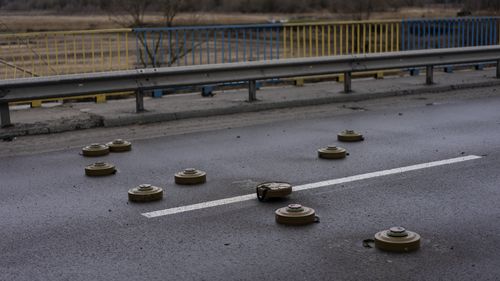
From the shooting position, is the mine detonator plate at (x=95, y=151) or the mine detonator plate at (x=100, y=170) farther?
the mine detonator plate at (x=95, y=151)

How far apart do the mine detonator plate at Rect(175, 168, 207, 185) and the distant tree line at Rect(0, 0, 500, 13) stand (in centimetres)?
1218

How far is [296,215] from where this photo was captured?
234 inches

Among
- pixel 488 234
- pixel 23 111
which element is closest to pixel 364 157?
pixel 488 234

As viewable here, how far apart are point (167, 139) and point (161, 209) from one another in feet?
12.2

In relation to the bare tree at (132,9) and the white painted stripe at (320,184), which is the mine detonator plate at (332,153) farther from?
the bare tree at (132,9)

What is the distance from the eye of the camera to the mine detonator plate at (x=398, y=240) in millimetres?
5254

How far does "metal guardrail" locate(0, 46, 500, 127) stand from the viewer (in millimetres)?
10984

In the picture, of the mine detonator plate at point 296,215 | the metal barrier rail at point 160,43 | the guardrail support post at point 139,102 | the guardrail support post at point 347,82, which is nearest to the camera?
the mine detonator plate at point 296,215

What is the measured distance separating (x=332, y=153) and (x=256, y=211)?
2276mm

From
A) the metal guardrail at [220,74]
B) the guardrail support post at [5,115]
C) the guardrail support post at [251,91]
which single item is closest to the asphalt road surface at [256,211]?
the guardrail support post at [5,115]

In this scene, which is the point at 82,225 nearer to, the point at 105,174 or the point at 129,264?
the point at 129,264

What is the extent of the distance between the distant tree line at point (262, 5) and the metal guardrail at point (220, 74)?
6531 millimetres

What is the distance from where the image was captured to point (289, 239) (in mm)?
5605

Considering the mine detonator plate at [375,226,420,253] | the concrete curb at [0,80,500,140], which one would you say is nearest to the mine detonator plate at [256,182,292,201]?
the mine detonator plate at [375,226,420,253]
